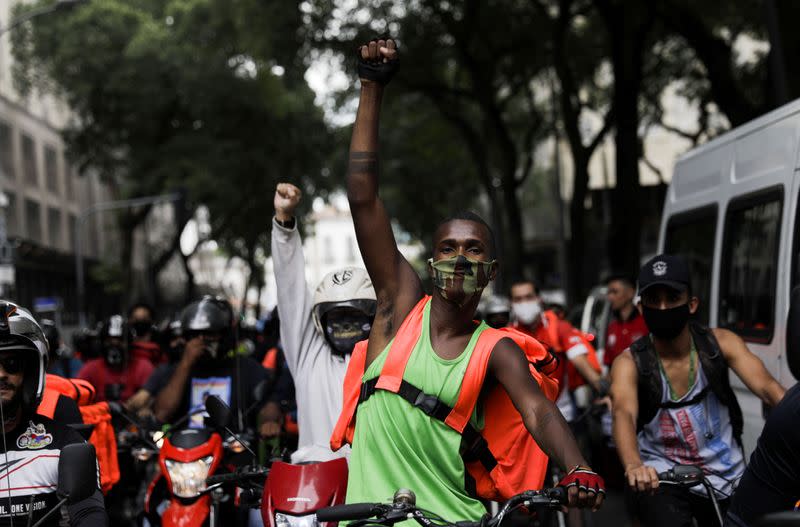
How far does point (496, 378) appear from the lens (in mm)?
3568

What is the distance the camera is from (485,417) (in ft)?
11.9

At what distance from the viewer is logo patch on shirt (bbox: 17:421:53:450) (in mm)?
3926

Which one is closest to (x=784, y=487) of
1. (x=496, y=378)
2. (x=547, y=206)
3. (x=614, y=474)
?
(x=496, y=378)

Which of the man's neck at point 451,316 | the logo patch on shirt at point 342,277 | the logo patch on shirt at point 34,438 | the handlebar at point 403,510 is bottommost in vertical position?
the handlebar at point 403,510

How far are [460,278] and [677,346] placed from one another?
177cm

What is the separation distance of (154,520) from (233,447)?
52cm

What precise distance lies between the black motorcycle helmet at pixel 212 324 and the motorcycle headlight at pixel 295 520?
2.51m

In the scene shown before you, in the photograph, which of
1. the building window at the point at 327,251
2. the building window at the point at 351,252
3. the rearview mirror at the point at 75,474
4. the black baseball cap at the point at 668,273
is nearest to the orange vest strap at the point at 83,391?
the rearview mirror at the point at 75,474

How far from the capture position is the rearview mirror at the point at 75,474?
11.3ft

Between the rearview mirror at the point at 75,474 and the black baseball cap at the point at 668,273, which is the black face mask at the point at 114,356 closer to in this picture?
the black baseball cap at the point at 668,273

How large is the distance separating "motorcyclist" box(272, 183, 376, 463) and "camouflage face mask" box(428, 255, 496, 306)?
4.78ft

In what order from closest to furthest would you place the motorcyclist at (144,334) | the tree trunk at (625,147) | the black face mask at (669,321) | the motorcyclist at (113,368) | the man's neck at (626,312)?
the black face mask at (669,321)
the motorcyclist at (113,368)
the motorcyclist at (144,334)
the man's neck at (626,312)
the tree trunk at (625,147)

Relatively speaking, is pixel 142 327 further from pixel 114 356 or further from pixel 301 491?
pixel 301 491

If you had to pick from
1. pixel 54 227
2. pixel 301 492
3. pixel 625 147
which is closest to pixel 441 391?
pixel 301 492
